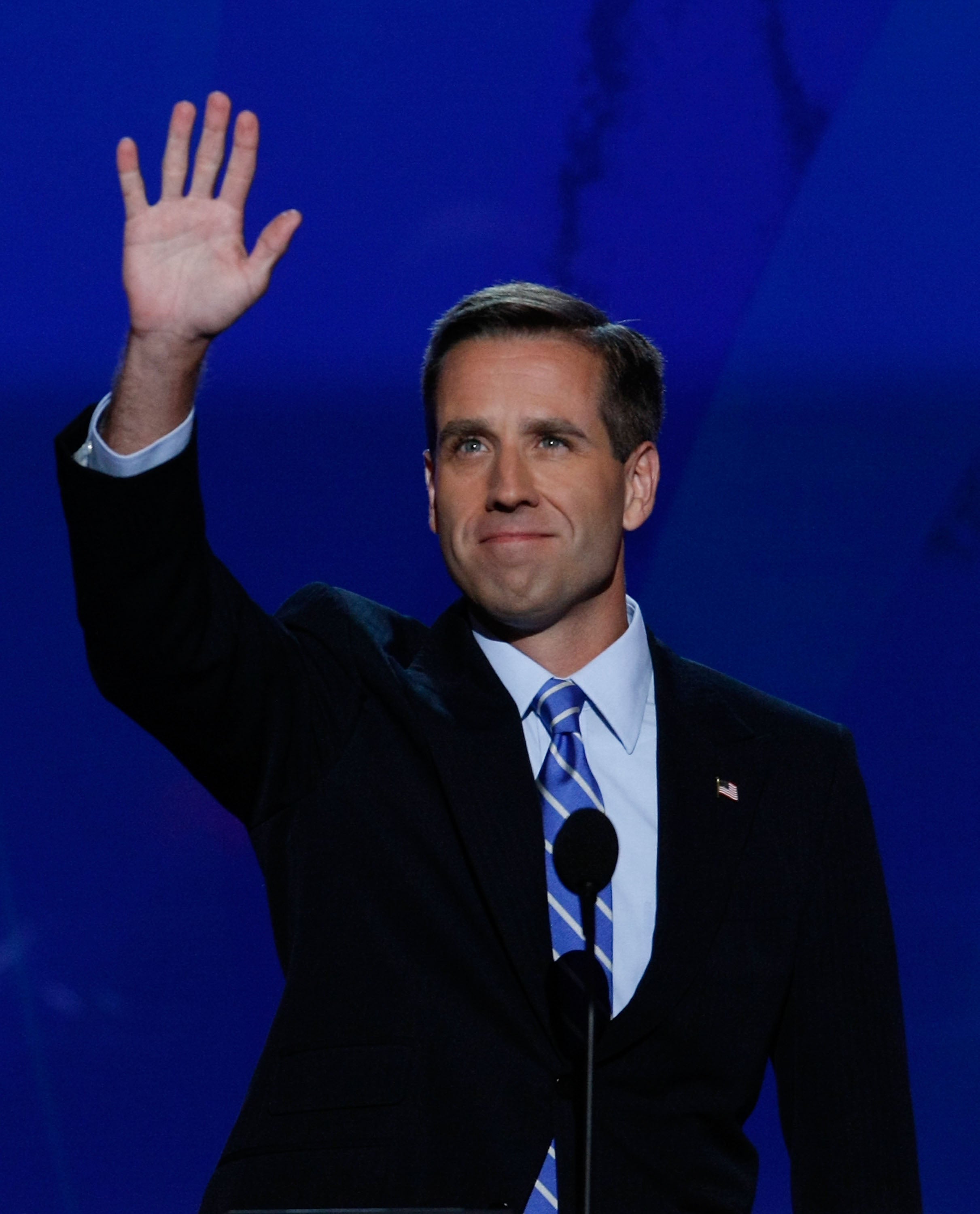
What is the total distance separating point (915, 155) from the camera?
2738 millimetres

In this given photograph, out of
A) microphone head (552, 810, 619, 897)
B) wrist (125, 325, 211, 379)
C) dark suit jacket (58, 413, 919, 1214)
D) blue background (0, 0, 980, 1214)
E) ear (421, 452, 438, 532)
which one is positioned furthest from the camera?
blue background (0, 0, 980, 1214)

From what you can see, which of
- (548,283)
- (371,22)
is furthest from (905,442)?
(371,22)

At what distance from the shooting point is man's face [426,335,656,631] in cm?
187

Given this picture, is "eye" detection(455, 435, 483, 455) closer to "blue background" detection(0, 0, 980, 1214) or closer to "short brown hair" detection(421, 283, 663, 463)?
"short brown hair" detection(421, 283, 663, 463)

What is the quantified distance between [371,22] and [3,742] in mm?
1308


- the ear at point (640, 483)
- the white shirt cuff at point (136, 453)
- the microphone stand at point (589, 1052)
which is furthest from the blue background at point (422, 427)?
the microphone stand at point (589, 1052)

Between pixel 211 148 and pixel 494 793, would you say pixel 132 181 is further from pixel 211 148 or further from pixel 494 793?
pixel 494 793

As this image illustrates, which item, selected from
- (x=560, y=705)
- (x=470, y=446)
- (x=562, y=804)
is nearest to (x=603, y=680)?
(x=560, y=705)

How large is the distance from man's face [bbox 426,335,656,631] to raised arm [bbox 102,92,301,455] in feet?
1.42

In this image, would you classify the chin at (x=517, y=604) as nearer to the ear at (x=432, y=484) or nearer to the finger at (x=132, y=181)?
the ear at (x=432, y=484)

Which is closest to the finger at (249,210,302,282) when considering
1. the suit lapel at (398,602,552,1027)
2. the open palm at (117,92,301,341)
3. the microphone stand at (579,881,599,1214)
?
the open palm at (117,92,301,341)

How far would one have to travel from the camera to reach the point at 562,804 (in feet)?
5.89

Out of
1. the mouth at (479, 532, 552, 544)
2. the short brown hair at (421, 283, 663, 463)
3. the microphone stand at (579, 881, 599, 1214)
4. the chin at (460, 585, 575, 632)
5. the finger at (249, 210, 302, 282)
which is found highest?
the short brown hair at (421, 283, 663, 463)

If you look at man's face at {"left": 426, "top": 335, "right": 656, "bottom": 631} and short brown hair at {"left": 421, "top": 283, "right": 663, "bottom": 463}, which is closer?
man's face at {"left": 426, "top": 335, "right": 656, "bottom": 631}
